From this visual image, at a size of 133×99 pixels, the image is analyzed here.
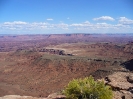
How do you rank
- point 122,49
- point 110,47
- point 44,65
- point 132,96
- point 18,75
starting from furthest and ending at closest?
point 110,47, point 122,49, point 44,65, point 18,75, point 132,96

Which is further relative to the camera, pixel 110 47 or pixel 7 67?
pixel 110 47

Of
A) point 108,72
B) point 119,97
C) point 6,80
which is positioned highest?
point 119,97

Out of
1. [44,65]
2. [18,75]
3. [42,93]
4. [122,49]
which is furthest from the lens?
[122,49]

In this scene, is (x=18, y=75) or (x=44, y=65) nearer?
(x=18, y=75)

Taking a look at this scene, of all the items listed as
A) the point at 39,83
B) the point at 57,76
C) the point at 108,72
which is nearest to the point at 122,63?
the point at 108,72

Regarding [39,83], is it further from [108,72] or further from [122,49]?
[122,49]

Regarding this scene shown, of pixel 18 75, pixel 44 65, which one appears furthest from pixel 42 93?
pixel 44 65

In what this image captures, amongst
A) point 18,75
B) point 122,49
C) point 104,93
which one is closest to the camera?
point 104,93

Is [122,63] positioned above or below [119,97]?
below

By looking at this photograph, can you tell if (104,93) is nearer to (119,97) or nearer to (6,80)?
(119,97)
